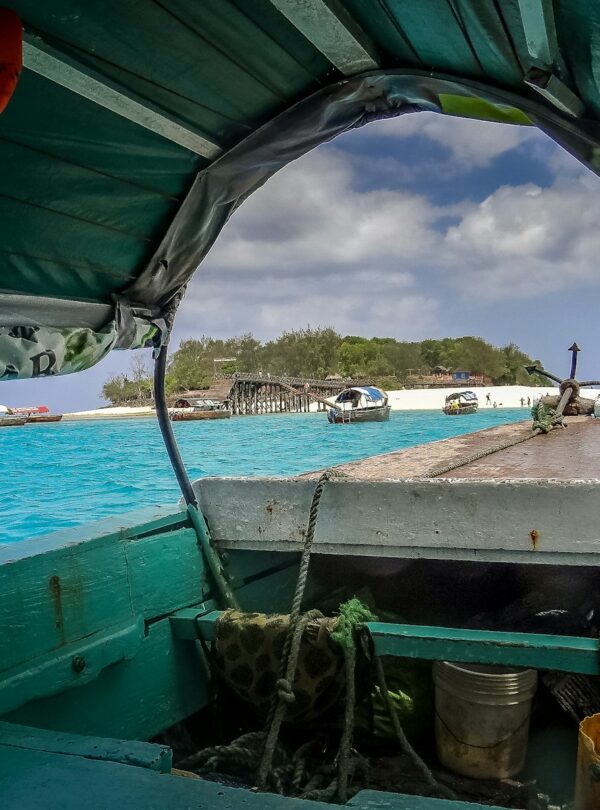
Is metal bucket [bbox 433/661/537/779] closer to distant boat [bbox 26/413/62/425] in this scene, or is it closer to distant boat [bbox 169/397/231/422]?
distant boat [bbox 169/397/231/422]

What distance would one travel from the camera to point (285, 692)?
7.04ft

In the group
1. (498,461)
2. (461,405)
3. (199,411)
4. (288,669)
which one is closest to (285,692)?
(288,669)

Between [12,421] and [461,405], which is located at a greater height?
[461,405]

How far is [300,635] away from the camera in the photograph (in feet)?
7.48

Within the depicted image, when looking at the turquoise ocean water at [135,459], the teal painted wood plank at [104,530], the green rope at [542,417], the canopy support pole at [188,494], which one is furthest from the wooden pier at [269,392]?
the teal painted wood plank at [104,530]

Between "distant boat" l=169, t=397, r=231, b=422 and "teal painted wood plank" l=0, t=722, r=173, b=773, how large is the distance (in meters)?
57.7

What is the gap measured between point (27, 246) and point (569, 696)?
2826 millimetres

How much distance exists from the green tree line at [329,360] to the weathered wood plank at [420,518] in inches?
2901

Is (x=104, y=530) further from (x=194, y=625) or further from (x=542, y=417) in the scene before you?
(x=542, y=417)

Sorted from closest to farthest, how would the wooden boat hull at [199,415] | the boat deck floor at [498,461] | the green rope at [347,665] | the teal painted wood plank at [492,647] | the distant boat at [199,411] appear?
1. the teal painted wood plank at [492,647]
2. the green rope at [347,665]
3. the boat deck floor at [498,461]
4. the wooden boat hull at [199,415]
5. the distant boat at [199,411]

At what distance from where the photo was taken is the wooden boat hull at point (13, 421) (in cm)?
6556

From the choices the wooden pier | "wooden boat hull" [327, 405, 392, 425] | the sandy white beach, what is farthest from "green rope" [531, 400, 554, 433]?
the sandy white beach

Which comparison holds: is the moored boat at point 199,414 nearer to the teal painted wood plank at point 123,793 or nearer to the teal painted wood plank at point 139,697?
the teal painted wood plank at point 139,697

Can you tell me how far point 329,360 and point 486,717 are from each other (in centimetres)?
8101
